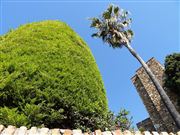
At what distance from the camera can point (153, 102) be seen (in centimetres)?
2180

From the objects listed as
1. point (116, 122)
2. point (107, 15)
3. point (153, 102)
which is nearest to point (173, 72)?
point (153, 102)

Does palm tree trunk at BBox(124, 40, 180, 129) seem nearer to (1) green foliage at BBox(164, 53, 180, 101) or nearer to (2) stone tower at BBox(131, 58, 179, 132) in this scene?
(1) green foliage at BBox(164, 53, 180, 101)

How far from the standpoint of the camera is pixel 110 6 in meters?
23.5

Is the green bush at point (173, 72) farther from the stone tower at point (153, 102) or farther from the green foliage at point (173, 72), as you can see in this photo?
the stone tower at point (153, 102)

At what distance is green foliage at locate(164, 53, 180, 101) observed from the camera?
66.5ft

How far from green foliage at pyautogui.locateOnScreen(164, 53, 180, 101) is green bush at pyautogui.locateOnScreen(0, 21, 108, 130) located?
12.5 m

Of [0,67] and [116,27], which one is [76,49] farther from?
[116,27]

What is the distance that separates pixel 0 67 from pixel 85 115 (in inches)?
84.1

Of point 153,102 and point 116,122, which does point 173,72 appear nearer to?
point 153,102

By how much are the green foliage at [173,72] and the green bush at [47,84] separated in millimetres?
12453

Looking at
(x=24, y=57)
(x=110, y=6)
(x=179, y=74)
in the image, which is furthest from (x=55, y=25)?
(x=110, y=6)

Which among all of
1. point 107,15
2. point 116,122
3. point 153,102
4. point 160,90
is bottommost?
point 116,122

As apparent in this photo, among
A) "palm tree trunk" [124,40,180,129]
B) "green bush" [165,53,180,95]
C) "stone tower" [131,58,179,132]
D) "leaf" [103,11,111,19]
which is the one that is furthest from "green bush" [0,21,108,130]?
"leaf" [103,11,111,19]

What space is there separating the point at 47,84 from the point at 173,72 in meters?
15.3
